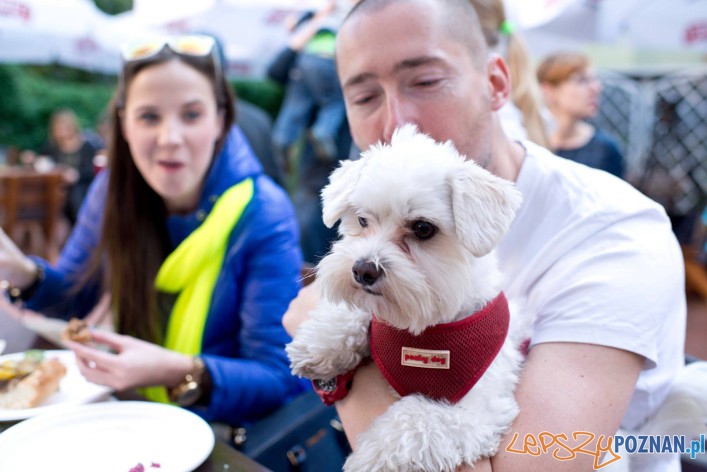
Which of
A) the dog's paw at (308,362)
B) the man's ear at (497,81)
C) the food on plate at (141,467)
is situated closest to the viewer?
the food on plate at (141,467)

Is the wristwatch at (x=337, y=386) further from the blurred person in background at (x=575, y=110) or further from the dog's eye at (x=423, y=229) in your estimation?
the blurred person in background at (x=575, y=110)

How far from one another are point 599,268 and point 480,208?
426 millimetres

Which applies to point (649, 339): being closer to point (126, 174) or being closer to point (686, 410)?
point (686, 410)

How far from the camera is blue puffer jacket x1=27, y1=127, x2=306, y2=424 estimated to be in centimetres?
207

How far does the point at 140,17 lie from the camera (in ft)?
19.8

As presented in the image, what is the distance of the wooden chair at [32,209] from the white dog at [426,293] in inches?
337

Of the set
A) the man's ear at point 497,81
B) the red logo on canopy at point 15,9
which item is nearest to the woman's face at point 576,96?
the man's ear at point 497,81

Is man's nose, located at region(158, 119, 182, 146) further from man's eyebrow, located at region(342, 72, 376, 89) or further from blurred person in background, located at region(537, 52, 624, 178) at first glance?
blurred person in background, located at region(537, 52, 624, 178)

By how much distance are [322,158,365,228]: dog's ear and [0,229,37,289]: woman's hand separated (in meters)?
1.88

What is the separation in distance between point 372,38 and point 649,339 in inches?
41.5

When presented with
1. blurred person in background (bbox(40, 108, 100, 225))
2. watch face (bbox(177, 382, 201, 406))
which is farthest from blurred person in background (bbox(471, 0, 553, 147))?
blurred person in background (bbox(40, 108, 100, 225))

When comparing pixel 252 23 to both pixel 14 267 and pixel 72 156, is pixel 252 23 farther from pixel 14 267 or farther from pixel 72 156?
pixel 14 267

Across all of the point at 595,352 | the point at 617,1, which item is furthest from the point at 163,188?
the point at 617,1

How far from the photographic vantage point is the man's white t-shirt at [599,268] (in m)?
1.39
